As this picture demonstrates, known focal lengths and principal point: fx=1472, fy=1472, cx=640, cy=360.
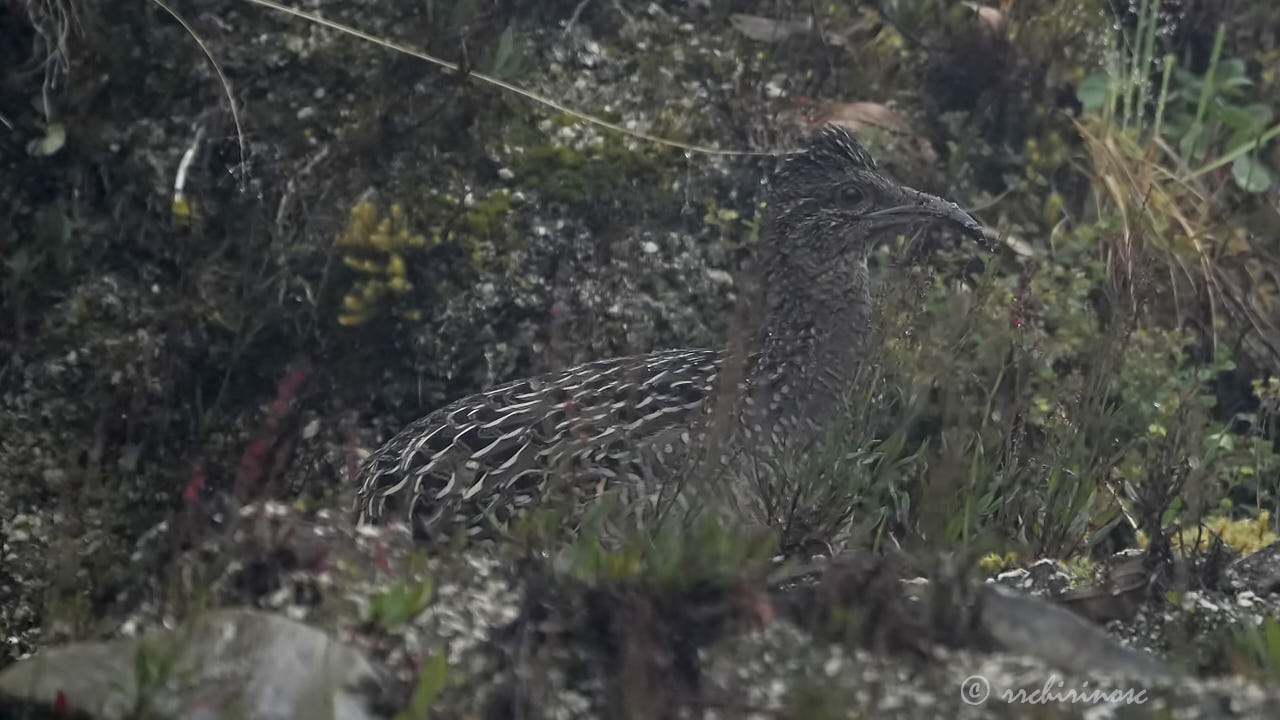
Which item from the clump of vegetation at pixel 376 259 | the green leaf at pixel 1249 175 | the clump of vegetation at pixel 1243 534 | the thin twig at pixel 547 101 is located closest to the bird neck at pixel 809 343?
the thin twig at pixel 547 101

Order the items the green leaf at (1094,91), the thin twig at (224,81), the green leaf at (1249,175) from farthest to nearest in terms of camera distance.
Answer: the green leaf at (1094,91)
the green leaf at (1249,175)
the thin twig at (224,81)

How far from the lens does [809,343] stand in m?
5.06

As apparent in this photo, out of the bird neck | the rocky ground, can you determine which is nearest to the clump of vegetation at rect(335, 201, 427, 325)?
the rocky ground

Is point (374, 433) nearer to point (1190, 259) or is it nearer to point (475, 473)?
point (475, 473)

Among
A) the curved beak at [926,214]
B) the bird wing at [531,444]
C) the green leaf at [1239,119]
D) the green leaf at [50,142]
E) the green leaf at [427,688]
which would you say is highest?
the green leaf at [1239,119]

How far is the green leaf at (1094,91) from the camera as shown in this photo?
6.57 m

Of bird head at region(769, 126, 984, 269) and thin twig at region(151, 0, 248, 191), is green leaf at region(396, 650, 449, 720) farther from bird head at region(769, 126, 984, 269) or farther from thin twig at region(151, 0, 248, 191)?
thin twig at region(151, 0, 248, 191)

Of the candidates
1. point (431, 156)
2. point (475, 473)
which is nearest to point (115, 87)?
point (431, 156)

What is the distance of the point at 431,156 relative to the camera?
609cm

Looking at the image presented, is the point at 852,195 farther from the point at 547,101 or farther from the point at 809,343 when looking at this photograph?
the point at 547,101

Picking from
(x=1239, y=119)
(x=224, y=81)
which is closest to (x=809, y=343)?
(x=224, y=81)

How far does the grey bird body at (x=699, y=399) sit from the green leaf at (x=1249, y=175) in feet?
6.60

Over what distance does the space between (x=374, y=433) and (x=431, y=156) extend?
127 cm

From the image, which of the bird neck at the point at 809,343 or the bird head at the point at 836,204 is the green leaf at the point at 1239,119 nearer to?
the bird head at the point at 836,204
